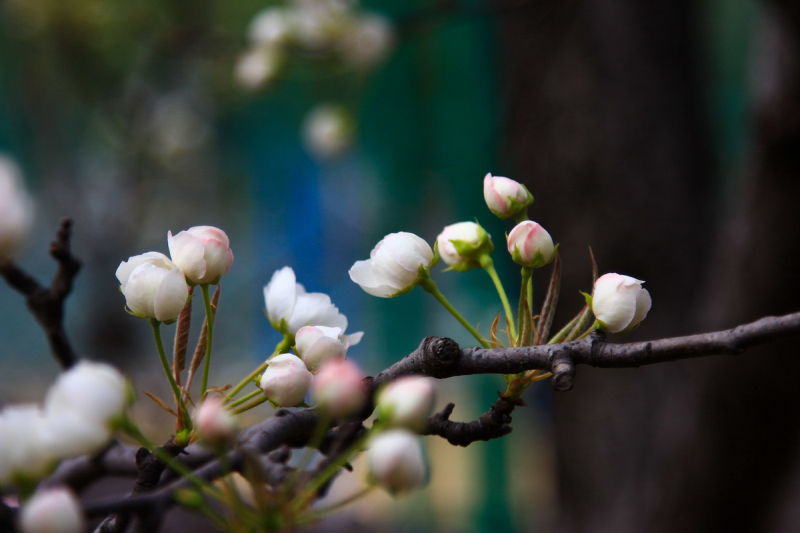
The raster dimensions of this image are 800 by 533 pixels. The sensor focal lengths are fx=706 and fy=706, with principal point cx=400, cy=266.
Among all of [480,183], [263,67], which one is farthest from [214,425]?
[480,183]

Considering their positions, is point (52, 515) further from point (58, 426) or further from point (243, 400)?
point (243, 400)

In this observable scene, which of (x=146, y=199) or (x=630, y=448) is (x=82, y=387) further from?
(x=146, y=199)

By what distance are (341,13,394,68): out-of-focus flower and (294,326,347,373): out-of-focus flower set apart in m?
1.12

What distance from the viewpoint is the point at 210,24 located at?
246cm

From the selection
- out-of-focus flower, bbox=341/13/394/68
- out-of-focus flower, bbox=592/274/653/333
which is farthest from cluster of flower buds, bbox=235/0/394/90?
out-of-focus flower, bbox=592/274/653/333

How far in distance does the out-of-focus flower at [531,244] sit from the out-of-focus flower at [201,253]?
156mm

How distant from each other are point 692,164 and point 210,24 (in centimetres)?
175

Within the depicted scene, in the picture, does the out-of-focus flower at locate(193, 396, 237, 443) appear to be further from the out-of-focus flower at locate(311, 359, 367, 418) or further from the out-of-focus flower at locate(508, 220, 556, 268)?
the out-of-focus flower at locate(508, 220, 556, 268)

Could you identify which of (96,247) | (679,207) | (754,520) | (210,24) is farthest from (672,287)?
(210,24)

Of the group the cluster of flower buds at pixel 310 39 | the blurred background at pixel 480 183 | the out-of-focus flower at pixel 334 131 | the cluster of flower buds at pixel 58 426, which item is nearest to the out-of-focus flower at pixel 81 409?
the cluster of flower buds at pixel 58 426

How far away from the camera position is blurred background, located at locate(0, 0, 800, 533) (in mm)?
1087

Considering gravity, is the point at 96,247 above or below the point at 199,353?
above

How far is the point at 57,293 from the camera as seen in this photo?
0.43 metres

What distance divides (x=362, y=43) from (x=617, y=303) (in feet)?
3.82
